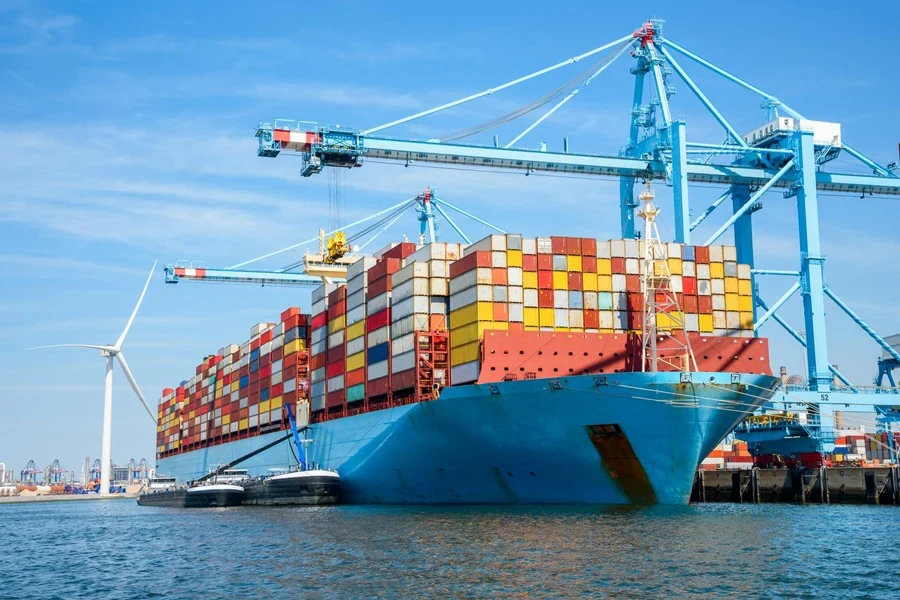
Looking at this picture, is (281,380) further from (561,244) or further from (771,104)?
(771,104)

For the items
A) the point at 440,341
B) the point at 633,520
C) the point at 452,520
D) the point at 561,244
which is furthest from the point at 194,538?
the point at 561,244

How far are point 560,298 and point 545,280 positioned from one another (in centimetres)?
118

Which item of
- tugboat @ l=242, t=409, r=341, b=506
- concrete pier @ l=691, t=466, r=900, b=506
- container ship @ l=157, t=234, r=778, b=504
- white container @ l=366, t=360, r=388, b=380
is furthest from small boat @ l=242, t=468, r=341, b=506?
→ concrete pier @ l=691, t=466, r=900, b=506

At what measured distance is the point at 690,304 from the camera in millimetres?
49062

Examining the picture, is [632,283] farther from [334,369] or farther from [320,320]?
[320,320]

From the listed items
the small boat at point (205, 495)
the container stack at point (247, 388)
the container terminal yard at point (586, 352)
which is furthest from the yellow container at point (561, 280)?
the small boat at point (205, 495)

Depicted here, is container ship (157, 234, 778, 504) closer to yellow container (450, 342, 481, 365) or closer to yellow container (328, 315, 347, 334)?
yellow container (450, 342, 481, 365)

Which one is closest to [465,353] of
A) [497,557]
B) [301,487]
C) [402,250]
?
[402,250]

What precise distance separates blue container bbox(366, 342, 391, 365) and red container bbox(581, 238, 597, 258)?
1197cm

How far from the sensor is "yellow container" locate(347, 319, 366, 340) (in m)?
57.7

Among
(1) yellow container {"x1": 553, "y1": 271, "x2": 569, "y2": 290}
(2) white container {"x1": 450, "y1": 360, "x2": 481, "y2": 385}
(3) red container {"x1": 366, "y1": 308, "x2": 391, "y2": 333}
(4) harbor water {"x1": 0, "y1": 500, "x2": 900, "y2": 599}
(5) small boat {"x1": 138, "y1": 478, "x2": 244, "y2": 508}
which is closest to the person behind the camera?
(4) harbor water {"x1": 0, "y1": 500, "x2": 900, "y2": 599}

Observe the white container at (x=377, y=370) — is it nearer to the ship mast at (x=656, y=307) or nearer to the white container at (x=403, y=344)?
the white container at (x=403, y=344)

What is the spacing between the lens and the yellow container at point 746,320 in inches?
1986

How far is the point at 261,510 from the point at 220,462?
3108 centimetres
